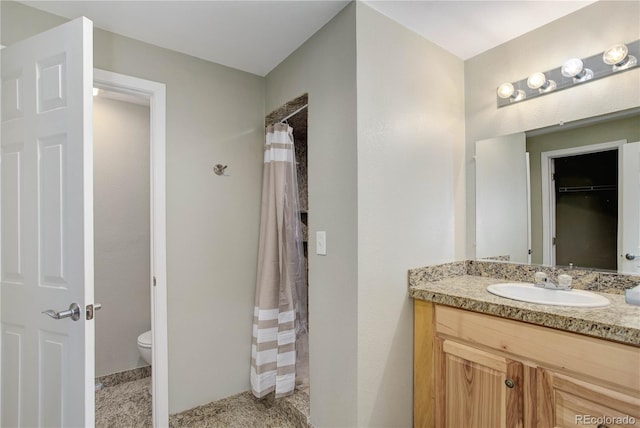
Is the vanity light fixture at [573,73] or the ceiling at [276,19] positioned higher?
the ceiling at [276,19]

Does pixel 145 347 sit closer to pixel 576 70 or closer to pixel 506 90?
pixel 506 90

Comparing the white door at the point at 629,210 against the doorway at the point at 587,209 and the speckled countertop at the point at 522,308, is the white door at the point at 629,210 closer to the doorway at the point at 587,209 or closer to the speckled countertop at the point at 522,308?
the doorway at the point at 587,209

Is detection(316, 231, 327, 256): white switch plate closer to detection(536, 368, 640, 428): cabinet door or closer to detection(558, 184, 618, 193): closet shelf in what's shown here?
detection(536, 368, 640, 428): cabinet door

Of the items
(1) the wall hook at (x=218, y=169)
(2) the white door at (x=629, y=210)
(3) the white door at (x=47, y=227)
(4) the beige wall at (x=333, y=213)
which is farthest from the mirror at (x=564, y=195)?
(3) the white door at (x=47, y=227)

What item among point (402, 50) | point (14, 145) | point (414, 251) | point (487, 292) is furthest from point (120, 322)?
point (402, 50)

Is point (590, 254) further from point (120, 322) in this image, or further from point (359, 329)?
point (120, 322)

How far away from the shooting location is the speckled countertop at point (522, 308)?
1.04 m

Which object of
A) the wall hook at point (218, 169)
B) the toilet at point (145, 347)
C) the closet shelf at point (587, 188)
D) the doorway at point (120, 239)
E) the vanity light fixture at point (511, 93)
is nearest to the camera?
the closet shelf at point (587, 188)

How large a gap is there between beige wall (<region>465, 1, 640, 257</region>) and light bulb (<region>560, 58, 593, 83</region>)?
1.8 inches

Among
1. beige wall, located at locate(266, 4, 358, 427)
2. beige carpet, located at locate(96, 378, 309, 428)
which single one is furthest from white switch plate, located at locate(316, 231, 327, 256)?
beige carpet, located at locate(96, 378, 309, 428)

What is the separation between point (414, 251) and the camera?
1.68 m

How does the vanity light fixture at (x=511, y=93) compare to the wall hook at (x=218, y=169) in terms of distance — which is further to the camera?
the wall hook at (x=218, y=169)

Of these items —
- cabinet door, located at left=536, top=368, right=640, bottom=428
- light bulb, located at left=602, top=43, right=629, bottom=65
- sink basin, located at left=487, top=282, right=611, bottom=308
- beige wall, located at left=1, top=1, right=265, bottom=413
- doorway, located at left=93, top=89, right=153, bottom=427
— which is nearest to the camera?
cabinet door, located at left=536, top=368, right=640, bottom=428

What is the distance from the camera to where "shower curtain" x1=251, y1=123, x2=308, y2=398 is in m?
2.06
